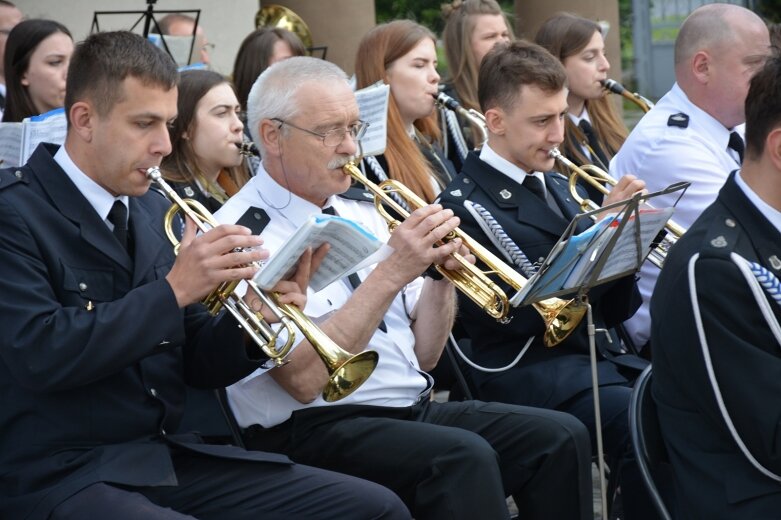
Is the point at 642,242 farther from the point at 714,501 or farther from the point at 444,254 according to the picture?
the point at 714,501

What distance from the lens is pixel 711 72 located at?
17.2 ft

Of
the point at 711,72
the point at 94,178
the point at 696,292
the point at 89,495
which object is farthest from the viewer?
the point at 711,72

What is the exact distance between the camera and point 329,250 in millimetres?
3357

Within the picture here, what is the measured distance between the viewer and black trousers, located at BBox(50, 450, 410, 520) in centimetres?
317

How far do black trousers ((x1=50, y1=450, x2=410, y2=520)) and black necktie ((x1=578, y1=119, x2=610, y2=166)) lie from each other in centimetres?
335

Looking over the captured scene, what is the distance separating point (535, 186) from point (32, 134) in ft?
6.01

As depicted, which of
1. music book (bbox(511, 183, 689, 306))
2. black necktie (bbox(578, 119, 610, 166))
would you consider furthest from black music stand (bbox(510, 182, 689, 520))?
black necktie (bbox(578, 119, 610, 166))

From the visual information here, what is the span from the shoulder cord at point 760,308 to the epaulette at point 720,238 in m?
0.04

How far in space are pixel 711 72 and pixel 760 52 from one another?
23 centimetres

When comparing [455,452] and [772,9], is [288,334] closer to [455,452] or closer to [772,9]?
[455,452]

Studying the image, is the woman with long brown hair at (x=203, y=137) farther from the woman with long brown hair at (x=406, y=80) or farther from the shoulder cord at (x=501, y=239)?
the shoulder cord at (x=501, y=239)

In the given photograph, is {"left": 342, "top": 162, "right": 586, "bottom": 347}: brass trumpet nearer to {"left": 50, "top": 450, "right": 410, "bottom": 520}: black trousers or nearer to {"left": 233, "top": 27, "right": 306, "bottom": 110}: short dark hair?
{"left": 50, "top": 450, "right": 410, "bottom": 520}: black trousers

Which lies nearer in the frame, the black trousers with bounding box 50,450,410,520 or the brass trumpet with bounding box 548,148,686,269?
the black trousers with bounding box 50,450,410,520

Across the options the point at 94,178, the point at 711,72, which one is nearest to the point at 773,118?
the point at 94,178
